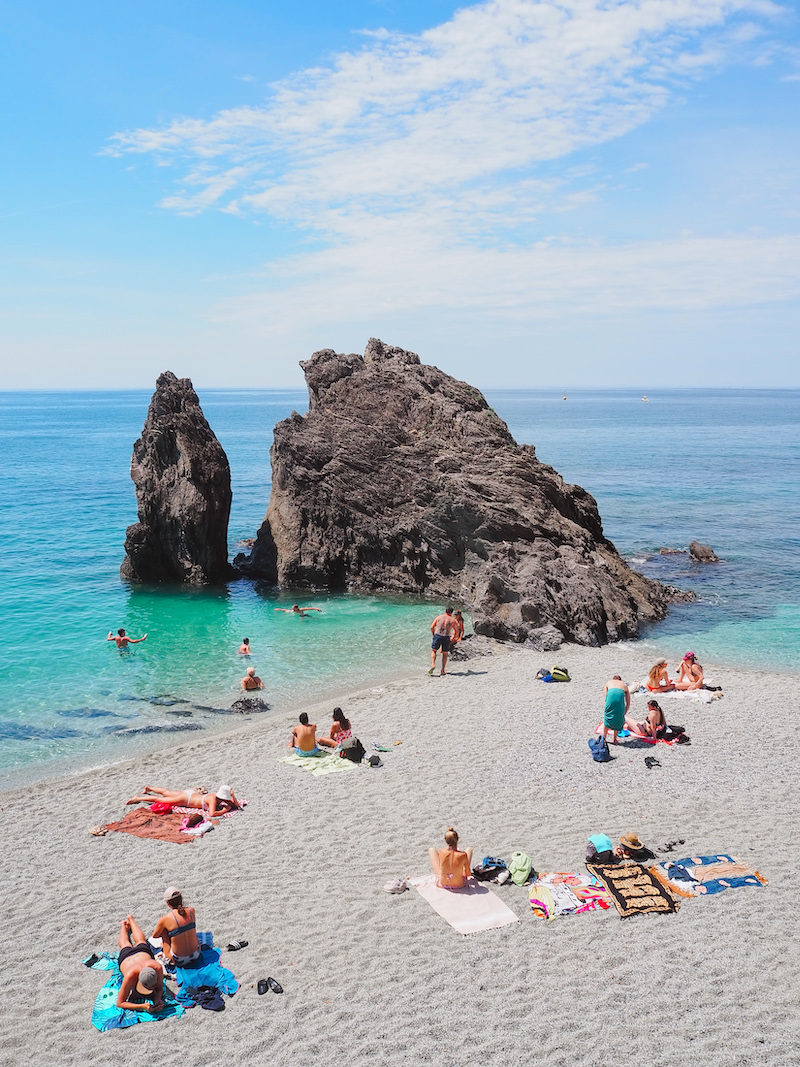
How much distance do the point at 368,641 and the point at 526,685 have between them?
6.76 metres

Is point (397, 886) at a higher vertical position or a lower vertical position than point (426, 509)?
lower

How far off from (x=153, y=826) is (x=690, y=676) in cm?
1318

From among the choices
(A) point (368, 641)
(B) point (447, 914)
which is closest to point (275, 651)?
(A) point (368, 641)

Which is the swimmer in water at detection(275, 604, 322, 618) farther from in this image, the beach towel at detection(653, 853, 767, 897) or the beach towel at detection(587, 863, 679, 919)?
the beach towel at detection(653, 853, 767, 897)

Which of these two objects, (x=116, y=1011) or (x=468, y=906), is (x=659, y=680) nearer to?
(x=468, y=906)

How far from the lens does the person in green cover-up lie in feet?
52.5

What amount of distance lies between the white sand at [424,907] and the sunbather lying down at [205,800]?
497 mm

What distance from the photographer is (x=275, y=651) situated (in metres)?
25.2

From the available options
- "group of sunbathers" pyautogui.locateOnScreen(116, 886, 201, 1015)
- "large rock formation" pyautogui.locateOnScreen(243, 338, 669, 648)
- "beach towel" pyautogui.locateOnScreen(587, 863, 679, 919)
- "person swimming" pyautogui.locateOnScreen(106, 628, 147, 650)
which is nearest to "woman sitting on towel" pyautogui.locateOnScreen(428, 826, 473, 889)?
"beach towel" pyautogui.locateOnScreen(587, 863, 679, 919)

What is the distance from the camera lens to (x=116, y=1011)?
884 cm

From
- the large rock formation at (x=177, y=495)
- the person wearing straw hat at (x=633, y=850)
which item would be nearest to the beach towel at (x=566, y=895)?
the person wearing straw hat at (x=633, y=850)

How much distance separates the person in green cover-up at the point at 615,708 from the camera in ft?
52.5

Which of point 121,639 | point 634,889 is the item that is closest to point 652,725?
point 634,889

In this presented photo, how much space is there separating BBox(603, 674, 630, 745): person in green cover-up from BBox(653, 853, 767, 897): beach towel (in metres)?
4.79
